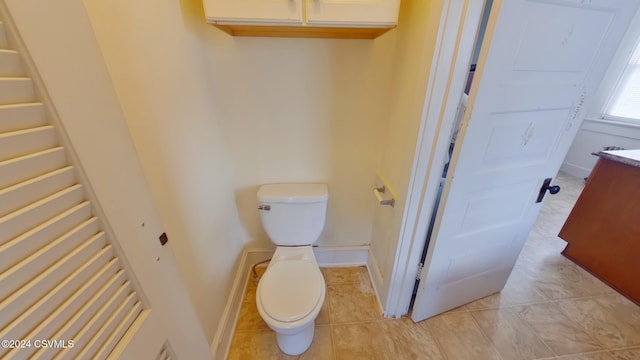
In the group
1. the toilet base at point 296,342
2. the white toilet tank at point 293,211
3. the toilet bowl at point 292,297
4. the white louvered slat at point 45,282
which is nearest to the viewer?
the white louvered slat at point 45,282

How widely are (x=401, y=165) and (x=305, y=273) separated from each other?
2.66ft

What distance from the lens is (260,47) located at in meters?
1.22

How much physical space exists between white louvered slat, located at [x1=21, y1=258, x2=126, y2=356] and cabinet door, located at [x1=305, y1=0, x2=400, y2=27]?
3.51 feet

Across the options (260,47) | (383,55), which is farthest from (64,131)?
(383,55)

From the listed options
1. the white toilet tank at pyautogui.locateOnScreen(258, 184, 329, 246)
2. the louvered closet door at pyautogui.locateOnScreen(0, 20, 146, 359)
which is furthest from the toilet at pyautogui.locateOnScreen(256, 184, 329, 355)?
the louvered closet door at pyautogui.locateOnScreen(0, 20, 146, 359)

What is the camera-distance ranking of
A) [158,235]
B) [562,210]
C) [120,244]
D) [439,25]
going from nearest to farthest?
[120,244], [158,235], [439,25], [562,210]

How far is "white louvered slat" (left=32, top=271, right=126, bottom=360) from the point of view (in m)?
0.33

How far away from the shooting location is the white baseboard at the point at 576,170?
3.34m

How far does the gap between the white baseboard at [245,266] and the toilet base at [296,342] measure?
291 mm

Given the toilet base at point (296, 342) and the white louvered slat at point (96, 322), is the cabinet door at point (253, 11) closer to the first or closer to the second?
the white louvered slat at point (96, 322)

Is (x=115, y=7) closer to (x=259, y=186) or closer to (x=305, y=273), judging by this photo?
(x=259, y=186)

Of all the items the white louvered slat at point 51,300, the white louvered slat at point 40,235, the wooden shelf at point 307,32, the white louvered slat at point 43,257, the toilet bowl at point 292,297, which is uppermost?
the wooden shelf at point 307,32

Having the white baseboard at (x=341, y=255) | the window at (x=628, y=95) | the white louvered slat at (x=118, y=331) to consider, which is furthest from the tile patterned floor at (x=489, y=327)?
the window at (x=628, y=95)

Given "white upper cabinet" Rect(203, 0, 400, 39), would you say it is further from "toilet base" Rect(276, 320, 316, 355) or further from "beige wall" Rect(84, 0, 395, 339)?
"toilet base" Rect(276, 320, 316, 355)
